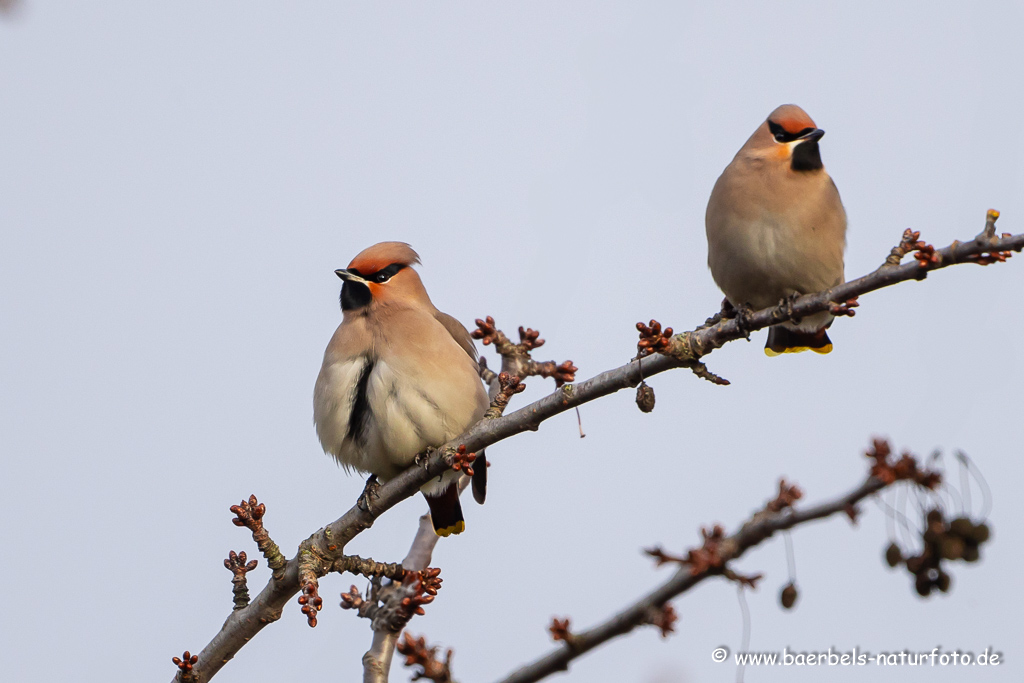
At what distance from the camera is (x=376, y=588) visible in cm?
532

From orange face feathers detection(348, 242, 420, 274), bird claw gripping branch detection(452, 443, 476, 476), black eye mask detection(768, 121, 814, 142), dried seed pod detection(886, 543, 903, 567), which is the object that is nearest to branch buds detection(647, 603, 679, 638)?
dried seed pod detection(886, 543, 903, 567)

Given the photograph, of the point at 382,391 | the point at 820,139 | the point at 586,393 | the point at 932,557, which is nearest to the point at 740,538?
the point at 932,557

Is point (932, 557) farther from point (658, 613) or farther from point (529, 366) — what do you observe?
point (529, 366)

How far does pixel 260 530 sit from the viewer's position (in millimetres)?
4449

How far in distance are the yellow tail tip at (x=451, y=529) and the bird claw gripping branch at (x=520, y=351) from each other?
2.71ft

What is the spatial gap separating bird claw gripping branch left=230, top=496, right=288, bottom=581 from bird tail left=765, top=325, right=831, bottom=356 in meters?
2.60

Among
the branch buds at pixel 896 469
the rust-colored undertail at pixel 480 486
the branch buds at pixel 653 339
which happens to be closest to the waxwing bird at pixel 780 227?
the branch buds at pixel 653 339

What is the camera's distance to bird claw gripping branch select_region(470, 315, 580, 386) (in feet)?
17.5

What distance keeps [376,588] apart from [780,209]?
2.61 meters

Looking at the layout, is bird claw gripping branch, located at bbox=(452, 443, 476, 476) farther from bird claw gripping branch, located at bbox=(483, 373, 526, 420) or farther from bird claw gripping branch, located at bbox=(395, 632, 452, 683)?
bird claw gripping branch, located at bbox=(395, 632, 452, 683)

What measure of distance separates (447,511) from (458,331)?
98 cm

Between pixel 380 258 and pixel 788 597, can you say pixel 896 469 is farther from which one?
pixel 380 258

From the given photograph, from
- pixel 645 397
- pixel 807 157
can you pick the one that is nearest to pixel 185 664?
pixel 645 397

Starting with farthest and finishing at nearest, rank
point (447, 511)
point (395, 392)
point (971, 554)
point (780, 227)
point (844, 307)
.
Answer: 1. point (447, 511)
2. point (395, 392)
3. point (780, 227)
4. point (844, 307)
5. point (971, 554)
